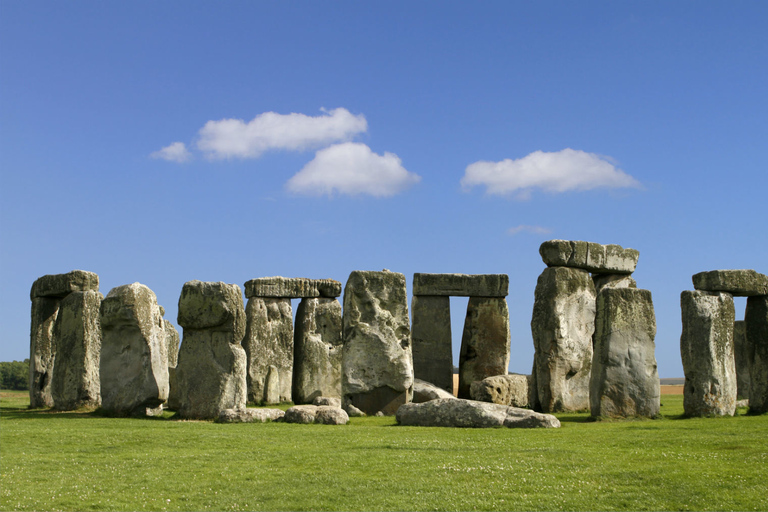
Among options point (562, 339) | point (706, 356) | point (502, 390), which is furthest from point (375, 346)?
point (706, 356)

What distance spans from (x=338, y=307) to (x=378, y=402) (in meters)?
7.21

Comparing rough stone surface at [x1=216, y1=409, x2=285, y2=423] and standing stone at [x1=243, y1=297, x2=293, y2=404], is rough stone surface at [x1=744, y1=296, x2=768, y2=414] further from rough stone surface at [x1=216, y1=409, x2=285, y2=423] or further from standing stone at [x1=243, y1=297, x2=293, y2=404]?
standing stone at [x1=243, y1=297, x2=293, y2=404]

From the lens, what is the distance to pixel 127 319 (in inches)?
579

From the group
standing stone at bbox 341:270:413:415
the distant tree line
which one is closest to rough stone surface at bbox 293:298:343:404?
standing stone at bbox 341:270:413:415

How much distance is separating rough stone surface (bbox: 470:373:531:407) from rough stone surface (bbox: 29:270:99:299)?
892 cm

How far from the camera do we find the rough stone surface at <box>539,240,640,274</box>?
58.2ft

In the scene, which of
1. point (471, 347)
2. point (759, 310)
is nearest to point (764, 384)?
point (759, 310)

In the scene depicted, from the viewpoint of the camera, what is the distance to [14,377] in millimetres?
30734

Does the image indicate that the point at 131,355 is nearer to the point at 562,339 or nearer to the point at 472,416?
the point at 472,416

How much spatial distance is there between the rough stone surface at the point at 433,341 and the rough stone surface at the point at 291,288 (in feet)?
9.07

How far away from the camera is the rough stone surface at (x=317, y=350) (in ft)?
70.6

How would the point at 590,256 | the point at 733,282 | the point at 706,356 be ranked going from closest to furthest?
the point at 706,356 < the point at 733,282 < the point at 590,256

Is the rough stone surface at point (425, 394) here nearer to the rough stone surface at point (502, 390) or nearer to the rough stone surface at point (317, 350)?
the rough stone surface at point (502, 390)

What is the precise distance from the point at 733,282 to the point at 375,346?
7.17 m
